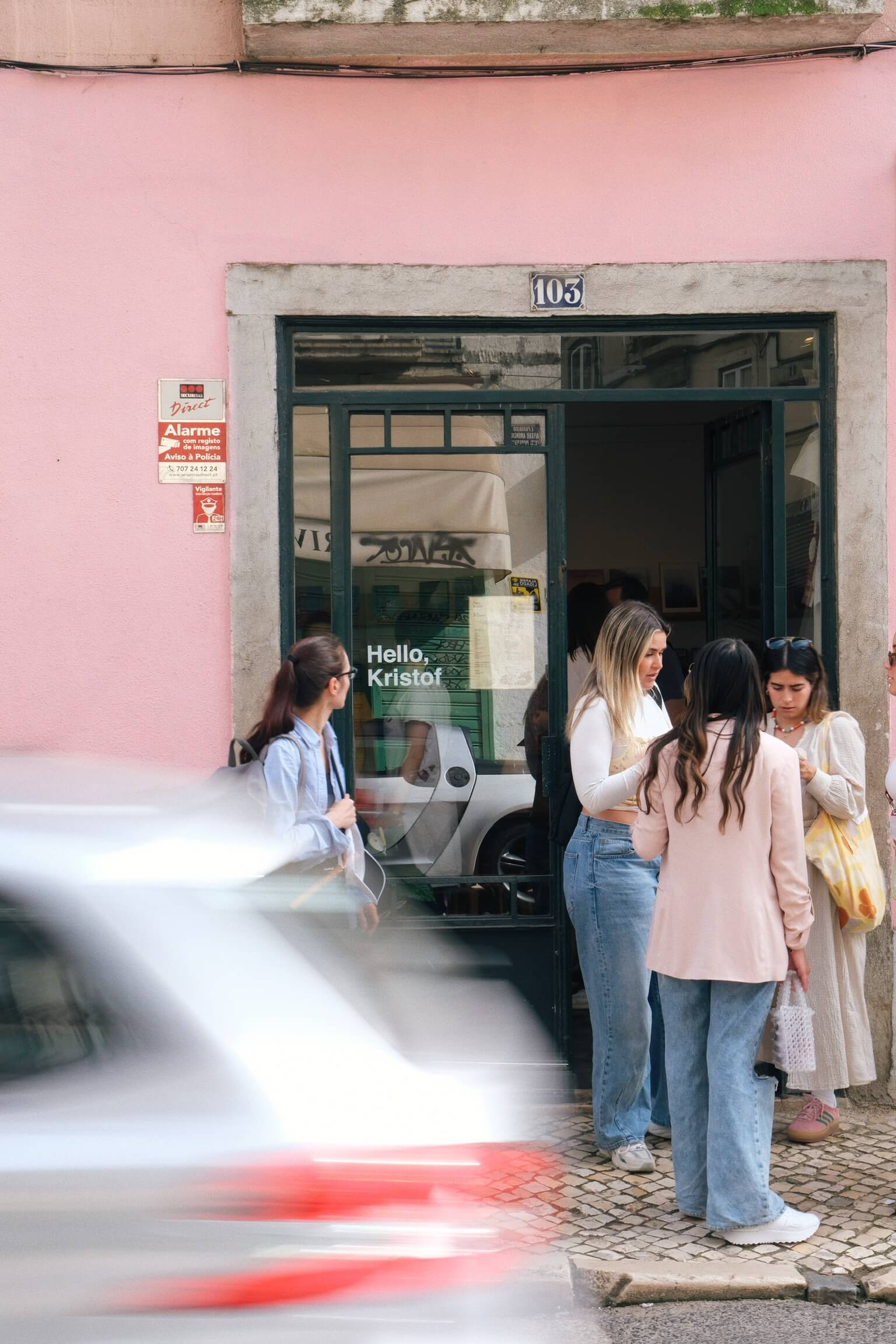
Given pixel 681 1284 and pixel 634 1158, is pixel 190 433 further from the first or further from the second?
pixel 681 1284

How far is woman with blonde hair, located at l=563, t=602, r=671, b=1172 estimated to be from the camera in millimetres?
4828

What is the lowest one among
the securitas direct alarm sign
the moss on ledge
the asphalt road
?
the asphalt road

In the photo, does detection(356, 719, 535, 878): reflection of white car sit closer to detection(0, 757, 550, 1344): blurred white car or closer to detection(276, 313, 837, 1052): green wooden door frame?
detection(276, 313, 837, 1052): green wooden door frame

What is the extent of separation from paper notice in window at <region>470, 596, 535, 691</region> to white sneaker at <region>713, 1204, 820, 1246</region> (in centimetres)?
248

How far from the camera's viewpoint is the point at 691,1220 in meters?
4.53

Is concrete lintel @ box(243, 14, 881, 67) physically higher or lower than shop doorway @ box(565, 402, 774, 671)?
higher

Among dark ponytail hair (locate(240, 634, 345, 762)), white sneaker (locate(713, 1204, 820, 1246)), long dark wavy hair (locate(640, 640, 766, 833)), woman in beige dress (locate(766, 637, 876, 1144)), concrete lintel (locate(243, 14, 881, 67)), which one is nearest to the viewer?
long dark wavy hair (locate(640, 640, 766, 833))

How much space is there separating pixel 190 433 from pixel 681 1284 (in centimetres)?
375

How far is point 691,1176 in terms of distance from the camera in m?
4.48

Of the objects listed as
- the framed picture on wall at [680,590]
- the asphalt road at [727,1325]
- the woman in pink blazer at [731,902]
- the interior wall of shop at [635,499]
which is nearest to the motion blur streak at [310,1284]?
the asphalt road at [727,1325]

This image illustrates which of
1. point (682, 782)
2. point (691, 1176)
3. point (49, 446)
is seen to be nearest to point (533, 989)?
point (691, 1176)

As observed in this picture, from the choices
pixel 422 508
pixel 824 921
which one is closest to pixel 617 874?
pixel 824 921

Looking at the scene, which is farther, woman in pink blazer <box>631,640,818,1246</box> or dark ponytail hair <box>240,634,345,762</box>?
dark ponytail hair <box>240,634,345,762</box>

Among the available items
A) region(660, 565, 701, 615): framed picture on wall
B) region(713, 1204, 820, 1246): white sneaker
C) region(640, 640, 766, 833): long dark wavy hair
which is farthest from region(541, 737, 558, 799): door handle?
region(660, 565, 701, 615): framed picture on wall
